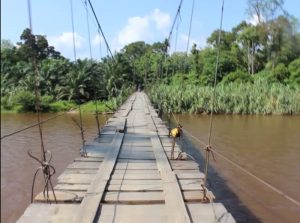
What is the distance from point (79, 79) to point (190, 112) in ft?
21.7

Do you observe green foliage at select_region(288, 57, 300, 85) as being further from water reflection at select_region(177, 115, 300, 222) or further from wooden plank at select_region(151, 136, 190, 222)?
wooden plank at select_region(151, 136, 190, 222)

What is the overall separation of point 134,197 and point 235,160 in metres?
5.30

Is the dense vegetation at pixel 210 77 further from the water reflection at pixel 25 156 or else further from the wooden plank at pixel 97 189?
the wooden plank at pixel 97 189

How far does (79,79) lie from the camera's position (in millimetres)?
21438

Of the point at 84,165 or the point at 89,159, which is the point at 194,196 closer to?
the point at 84,165

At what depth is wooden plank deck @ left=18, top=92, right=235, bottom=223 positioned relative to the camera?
2648mm

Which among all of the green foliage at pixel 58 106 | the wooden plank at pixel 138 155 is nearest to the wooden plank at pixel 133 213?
the wooden plank at pixel 138 155

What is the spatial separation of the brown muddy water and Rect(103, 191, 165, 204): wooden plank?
28.3 inches

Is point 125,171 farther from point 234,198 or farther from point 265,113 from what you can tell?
point 265,113

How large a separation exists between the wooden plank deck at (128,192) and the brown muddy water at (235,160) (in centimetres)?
42

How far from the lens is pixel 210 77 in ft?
82.4

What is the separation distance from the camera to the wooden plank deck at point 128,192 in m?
2.65

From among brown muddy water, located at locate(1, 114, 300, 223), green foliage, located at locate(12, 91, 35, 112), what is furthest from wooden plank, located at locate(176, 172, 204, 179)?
green foliage, located at locate(12, 91, 35, 112)

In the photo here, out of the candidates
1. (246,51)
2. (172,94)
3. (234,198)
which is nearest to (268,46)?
(246,51)
